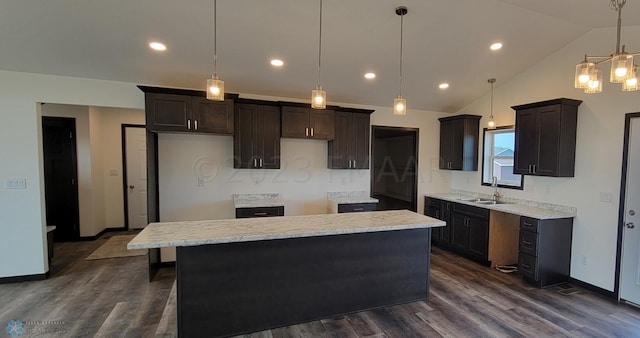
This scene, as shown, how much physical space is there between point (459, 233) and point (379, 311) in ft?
8.13

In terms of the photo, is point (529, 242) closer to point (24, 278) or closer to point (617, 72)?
point (617, 72)

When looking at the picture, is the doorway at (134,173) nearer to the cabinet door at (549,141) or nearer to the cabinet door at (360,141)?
the cabinet door at (360,141)

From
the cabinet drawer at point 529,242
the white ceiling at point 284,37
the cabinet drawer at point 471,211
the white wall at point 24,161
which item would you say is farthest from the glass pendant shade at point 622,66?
the white wall at point 24,161

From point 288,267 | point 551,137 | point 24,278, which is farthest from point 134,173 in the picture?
point 551,137

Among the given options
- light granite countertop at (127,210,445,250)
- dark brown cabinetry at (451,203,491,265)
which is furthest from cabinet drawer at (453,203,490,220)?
light granite countertop at (127,210,445,250)

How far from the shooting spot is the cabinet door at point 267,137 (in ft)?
14.0

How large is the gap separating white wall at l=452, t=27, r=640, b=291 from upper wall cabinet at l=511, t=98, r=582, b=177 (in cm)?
13

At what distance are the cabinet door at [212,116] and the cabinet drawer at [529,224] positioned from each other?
400 cm

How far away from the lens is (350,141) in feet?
15.9

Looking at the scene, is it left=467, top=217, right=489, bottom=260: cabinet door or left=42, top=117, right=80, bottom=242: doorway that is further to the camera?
left=42, top=117, right=80, bottom=242: doorway

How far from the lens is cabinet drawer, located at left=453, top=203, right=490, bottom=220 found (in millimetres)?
4303

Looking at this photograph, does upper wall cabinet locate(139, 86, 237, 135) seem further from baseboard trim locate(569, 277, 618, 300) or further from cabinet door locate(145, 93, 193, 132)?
baseboard trim locate(569, 277, 618, 300)

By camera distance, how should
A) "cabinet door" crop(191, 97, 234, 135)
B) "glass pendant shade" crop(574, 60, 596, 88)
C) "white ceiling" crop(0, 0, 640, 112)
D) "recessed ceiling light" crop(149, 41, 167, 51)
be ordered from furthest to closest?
"cabinet door" crop(191, 97, 234, 135)
"recessed ceiling light" crop(149, 41, 167, 51)
"white ceiling" crop(0, 0, 640, 112)
"glass pendant shade" crop(574, 60, 596, 88)

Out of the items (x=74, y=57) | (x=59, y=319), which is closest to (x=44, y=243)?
(x=59, y=319)
